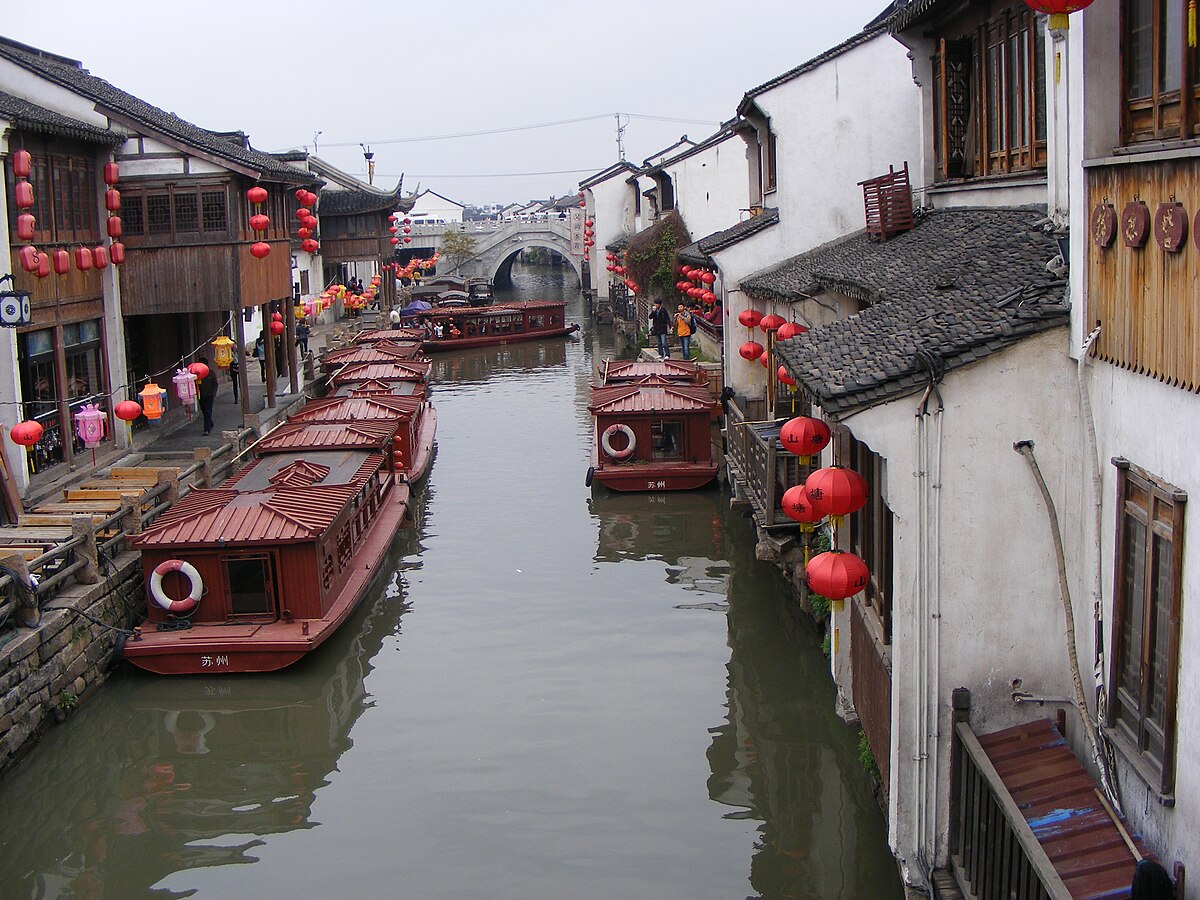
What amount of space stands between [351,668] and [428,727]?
236 centimetres

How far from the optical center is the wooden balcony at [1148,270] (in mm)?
5934

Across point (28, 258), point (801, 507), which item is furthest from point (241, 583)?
point (801, 507)

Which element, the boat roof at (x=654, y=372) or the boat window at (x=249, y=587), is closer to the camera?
the boat window at (x=249, y=587)

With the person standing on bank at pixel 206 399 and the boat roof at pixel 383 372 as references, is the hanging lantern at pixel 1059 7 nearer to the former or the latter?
the person standing on bank at pixel 206 399

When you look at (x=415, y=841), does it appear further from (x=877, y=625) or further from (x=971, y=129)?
(x=971, y=129)

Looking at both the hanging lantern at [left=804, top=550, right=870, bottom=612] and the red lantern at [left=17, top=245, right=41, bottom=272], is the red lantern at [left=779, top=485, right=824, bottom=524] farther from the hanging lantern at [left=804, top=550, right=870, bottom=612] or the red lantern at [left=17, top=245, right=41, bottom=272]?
the red lantern at [left=17, top=245, right=41, bottom=272]

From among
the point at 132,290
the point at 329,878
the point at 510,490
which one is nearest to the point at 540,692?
the point at 329,878

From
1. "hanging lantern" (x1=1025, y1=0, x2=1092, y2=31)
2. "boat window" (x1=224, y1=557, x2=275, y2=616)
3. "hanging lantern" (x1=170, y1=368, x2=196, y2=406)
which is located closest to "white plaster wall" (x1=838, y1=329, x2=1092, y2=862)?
"hanging lantern" (x1=1025, y1=0, x2=1092, y2=31)

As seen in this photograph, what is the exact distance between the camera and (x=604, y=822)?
11547 mm

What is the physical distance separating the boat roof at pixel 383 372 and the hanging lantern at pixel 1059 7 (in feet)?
79.5

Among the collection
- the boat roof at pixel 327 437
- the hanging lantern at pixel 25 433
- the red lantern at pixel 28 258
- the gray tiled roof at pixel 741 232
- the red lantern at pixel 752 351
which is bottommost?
the boat roof at pixel 327 437

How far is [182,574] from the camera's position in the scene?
1531cm

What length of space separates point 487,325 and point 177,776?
130 feet

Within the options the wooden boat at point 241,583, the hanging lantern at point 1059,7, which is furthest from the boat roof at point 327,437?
the hanging lantern at point 1059,7
